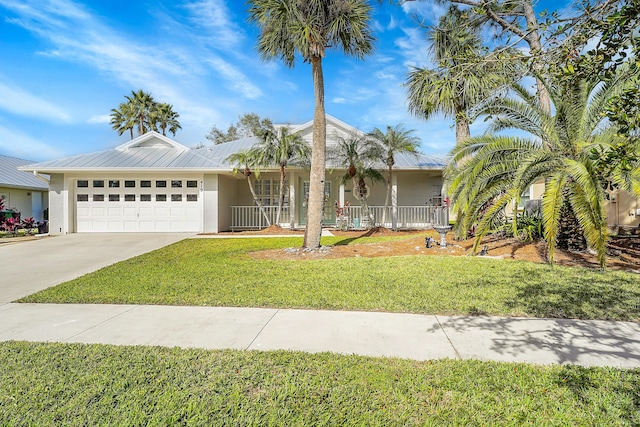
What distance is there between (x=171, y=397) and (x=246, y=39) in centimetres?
1175

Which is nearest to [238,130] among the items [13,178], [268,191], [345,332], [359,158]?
[13,178]

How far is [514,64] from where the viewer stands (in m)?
3.30

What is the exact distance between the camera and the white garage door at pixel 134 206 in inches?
635

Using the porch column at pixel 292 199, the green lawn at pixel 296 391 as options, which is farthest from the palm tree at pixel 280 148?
the green lawn at pixel 296 391

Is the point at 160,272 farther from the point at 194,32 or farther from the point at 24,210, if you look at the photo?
the point at 24,210

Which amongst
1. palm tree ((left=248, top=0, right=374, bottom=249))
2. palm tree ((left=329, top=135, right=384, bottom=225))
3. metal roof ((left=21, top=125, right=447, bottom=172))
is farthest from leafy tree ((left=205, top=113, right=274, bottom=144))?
palm tree ((left=248, top=0, right=374, bottom=249))

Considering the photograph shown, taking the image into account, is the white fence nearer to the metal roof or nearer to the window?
the window

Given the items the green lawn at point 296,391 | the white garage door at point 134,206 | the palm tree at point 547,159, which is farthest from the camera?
the white garage door at point 134,206

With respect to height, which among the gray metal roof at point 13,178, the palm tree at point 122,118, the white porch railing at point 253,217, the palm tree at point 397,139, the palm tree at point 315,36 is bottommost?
the white porch railing at point 253,217

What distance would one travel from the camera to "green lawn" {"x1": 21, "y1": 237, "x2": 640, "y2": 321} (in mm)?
4867

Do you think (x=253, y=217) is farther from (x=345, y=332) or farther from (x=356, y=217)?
(x=345, y=332)

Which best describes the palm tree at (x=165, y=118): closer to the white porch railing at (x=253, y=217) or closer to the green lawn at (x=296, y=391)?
the white porch railing at (x=253, y=217)

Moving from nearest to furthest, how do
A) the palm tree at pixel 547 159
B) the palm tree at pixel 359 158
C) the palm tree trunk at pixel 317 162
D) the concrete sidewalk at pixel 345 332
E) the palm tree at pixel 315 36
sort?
the concrete sidewalk at pixel 345 332 → the palm tree at pixel 547 159 → the palm tree at pixel 315 36 → the palm tree trunk at pixel 317 162 → the palm tree at pixel 359 158

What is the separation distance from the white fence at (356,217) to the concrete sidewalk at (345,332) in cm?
1275
